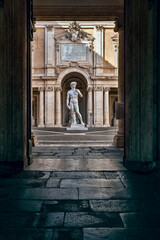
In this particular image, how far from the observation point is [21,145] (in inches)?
148

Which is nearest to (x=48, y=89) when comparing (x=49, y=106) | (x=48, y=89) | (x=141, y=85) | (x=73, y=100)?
(x=48, y=89)

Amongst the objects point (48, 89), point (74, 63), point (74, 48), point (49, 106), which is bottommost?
point (49, 106)

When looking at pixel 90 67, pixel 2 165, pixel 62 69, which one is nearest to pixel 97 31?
pixel 90 67

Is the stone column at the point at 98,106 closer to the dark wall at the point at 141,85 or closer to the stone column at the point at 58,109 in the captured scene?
the stone column at the point at 58,109

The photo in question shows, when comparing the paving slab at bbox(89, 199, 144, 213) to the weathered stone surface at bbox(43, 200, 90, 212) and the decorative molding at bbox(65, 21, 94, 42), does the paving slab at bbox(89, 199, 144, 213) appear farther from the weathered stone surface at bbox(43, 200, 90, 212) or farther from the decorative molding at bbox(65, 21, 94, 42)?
the decorative molding at bbox(65, 21, 94, 42)

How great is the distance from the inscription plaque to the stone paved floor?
20079 millimetres

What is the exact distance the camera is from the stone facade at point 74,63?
21844 mm

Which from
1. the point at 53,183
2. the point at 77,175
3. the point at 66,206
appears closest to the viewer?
the point at 66,206

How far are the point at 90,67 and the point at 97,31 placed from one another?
149 inches

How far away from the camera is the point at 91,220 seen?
187 centimetres

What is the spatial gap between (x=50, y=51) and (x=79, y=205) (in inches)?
852

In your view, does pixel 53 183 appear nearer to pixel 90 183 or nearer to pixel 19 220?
pixel 90 183

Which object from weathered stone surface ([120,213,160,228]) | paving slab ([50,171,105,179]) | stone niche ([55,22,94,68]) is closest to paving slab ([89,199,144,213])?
weathered stone surface ([120,213,160,228])

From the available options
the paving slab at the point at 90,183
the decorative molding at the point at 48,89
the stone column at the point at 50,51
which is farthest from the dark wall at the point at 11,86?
the stone column at the point at 50,51
